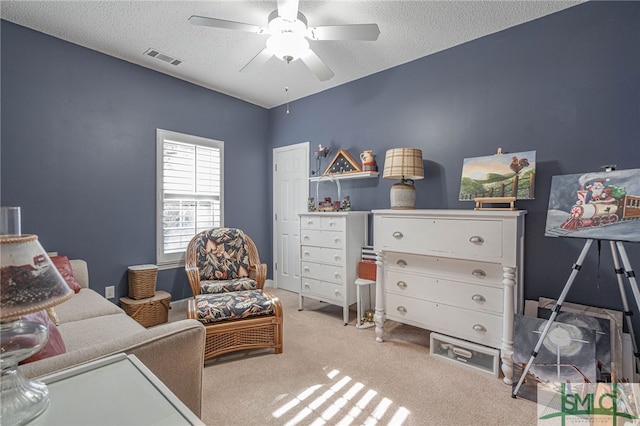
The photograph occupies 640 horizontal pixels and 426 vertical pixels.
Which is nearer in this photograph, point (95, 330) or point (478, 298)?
point (95, 330)

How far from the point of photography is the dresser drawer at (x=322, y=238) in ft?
10.9

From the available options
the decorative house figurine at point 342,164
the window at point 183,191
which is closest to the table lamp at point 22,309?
the window at point 183,191

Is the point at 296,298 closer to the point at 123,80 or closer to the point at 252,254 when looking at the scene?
the point at 252,254

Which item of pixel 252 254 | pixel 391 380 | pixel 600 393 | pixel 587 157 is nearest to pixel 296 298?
pixel 252 254

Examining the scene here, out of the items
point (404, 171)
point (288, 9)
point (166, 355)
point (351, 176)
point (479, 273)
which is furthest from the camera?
point (351, 176)

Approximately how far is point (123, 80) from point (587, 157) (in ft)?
14.4

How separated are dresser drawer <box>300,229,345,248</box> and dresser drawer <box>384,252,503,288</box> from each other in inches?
24.7

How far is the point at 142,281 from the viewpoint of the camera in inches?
126

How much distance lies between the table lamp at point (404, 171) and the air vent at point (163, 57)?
2.49 meters

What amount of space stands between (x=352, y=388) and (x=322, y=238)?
1.65 metres

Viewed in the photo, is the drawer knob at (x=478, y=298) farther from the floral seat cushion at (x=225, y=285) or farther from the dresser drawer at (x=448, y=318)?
the floral seat cushion at (x=225, y=285)

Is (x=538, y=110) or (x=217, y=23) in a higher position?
(x=217, y=23)

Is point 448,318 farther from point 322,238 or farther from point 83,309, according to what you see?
point 83,309

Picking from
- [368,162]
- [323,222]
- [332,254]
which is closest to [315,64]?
[368,162]
